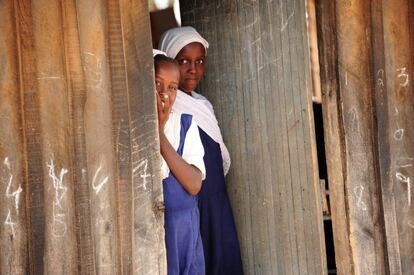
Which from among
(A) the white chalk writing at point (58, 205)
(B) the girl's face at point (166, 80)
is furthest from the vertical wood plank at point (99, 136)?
(B) the girl's face at point (166, 80)

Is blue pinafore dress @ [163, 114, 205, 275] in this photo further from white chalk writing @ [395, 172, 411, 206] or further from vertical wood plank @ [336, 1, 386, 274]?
white chalk writing @ [395, 172, 411, 206]

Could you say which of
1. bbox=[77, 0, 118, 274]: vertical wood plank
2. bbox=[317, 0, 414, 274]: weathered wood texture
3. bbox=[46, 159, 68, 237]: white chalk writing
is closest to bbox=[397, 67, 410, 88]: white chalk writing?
bbox=[317, 0, 414, 274]: weathered wood texture

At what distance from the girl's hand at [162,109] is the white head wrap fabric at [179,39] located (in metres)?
0.77

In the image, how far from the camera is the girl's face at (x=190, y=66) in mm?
4559

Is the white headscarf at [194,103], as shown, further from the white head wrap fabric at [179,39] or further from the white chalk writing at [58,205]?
the white chalk writing at [58,205]

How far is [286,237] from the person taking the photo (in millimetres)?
4559

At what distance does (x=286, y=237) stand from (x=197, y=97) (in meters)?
0.92

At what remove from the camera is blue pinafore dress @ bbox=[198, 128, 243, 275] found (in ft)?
14.8

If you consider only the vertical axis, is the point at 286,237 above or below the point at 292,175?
below

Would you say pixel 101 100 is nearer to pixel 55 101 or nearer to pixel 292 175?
pixel 55 101

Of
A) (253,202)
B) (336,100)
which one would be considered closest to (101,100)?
(336,100)

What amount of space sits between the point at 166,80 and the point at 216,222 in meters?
0.98

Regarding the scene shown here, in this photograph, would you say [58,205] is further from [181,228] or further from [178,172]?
[181,228]

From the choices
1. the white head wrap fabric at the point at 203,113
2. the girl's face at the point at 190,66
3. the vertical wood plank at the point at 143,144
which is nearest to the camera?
the vertical wood plank at the point at 143,144
